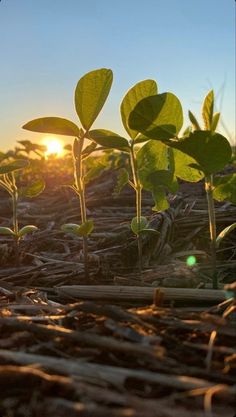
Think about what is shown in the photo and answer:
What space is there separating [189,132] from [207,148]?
7 cm

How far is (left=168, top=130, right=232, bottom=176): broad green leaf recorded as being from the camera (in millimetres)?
1288

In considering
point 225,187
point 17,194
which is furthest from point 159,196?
point 17,194

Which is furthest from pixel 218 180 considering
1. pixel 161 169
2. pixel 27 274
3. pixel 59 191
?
pixel 59 191

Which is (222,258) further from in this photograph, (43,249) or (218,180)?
(43,249)

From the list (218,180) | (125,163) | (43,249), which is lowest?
(43,249)

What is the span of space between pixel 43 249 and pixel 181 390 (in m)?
1.49

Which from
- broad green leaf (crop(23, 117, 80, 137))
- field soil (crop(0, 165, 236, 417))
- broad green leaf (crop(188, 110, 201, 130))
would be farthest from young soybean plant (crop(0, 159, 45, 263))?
broad green leaf (crop(188, 110, 201, 130))

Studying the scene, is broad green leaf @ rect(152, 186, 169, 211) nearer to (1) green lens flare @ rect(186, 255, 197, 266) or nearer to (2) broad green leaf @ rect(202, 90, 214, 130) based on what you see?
(1) green lens flare @ rect(186, 255, 197, 266)

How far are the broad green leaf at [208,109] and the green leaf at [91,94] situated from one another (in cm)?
30

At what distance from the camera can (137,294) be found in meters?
1.35

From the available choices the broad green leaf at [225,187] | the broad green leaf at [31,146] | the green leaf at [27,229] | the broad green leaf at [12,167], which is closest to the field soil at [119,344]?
the green leaf at [27,229]

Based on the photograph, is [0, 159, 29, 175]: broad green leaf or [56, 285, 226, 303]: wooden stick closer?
[56, 285, 226, 303]: wooden stick

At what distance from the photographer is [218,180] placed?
4.72 ft

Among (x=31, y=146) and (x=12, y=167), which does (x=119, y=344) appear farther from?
(x=31, y=146)
